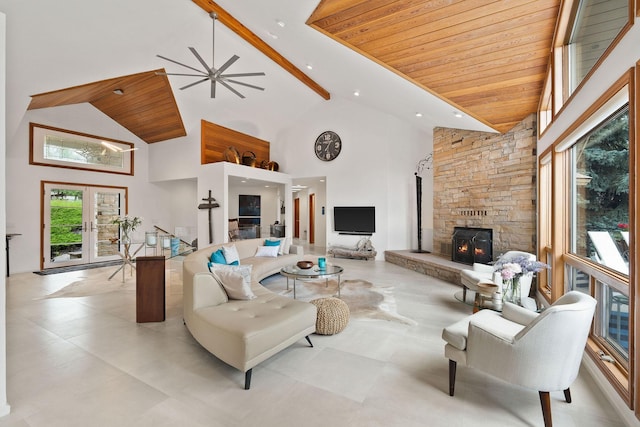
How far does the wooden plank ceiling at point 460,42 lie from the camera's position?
284 centimetres

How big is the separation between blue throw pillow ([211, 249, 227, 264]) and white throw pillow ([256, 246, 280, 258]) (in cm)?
135

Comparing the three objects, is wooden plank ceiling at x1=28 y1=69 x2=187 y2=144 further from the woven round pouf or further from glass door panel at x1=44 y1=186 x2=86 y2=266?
the woven round pouf

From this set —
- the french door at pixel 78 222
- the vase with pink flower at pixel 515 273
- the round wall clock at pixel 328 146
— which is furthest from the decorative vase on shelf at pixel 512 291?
the french door at pixel 78 222

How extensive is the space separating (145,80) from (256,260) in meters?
4.55

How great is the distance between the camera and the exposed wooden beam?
4.87m

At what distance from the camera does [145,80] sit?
6.05 meters

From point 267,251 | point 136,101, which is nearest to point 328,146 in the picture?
point 267,251

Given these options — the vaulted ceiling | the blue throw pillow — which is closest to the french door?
the vaulted ceiling

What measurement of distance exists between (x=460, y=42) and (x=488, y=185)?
2859mm

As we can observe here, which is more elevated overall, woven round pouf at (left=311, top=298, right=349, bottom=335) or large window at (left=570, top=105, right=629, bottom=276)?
large window at (left=570, top=105, right=629, bottom=276)

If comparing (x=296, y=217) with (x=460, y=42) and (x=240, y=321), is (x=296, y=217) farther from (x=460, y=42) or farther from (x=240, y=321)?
(x=240, y=321)

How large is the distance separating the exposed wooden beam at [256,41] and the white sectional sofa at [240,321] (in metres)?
4.44

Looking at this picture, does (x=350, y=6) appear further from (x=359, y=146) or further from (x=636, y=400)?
(x=359, y=146)

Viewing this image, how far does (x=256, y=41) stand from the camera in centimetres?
583
